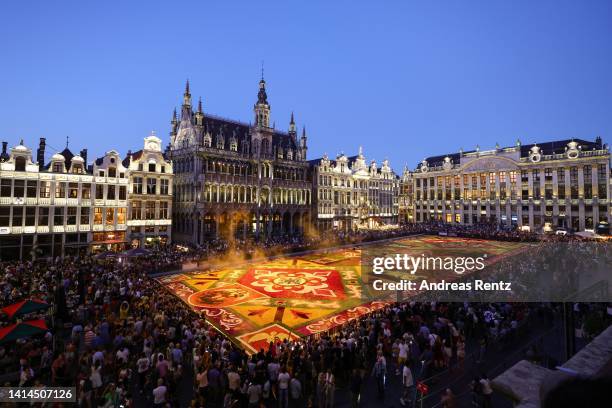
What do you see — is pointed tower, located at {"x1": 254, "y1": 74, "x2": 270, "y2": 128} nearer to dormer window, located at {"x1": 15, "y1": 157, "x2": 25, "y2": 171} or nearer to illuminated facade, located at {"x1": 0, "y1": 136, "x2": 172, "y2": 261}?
illuminated facade, located at {"x1": 0, "y1": 136, "x2": 172, "y2": 261}

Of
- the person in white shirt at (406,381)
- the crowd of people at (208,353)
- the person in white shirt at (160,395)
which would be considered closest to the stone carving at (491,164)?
the crowd of people at (208,353)

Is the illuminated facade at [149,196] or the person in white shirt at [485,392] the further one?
the illuminated facade at [149,196]

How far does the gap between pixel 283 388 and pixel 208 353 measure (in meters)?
3.26

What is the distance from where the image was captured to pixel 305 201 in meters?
66.6

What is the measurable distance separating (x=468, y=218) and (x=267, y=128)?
56082 mm

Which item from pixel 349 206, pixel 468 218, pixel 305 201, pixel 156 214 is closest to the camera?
pixel 156 214

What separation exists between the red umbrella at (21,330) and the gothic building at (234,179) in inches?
1495

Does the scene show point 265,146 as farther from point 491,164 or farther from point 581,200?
point 581,200

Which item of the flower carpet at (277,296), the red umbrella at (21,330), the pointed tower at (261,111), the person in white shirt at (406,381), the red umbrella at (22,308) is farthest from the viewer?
the pointed tower at (261,111)

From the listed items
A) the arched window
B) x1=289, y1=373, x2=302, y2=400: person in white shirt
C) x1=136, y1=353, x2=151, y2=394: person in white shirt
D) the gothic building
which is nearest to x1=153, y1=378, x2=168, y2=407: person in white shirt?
x1=136, y1=353, x2=151, y2=394: person in white shirt

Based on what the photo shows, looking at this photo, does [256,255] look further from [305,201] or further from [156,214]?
[305,201]

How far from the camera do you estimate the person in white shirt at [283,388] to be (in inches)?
429

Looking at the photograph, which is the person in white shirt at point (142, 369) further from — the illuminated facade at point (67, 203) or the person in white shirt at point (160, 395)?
the illuminated facade at point (67, 203)

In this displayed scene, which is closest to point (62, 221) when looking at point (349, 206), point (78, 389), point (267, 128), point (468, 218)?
point (78, 389)
